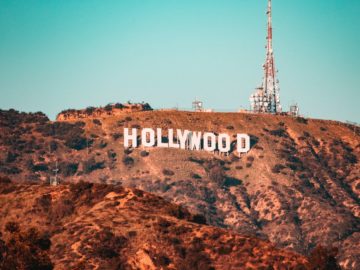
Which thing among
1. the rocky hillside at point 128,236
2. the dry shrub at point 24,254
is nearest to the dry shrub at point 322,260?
the rocky hillside at point 128,236

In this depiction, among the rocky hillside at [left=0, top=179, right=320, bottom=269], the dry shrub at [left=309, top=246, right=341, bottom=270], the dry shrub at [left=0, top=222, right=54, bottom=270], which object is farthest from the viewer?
the rocky hillside at [left=0, top=179, right=320, bottom=269]

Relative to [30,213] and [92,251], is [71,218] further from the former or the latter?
[92,251]

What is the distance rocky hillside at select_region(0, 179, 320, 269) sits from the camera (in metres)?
120

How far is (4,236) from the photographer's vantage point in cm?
13012

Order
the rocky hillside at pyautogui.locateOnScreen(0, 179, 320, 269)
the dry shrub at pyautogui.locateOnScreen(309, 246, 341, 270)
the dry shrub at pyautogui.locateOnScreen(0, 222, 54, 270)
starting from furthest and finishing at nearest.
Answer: the rocky hillside at pyautogui.locateOnScreen(0, 179, 320, 269) < the dry shrub at pyautogui.locateOnScreen(309, 246, 341, 270) < the dry shrub at pyautogui.locateOnScreen(0, 222, 54, 270)

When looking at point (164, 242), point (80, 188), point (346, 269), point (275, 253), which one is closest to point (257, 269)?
point (275, 253)

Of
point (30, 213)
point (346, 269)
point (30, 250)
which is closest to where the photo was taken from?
point (30, 250)

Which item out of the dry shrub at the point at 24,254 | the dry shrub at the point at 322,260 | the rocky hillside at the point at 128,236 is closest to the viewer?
the dry shrub at the point at 24,254

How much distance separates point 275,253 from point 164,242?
41.0ft

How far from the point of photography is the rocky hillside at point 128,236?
120000 millimetres

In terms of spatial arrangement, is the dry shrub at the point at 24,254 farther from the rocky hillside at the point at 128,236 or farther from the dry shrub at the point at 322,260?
the dry shrub at the point at 322,260

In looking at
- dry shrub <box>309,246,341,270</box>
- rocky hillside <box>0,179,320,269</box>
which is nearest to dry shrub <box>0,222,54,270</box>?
rocky hillside <box>0,179,320,269</box>

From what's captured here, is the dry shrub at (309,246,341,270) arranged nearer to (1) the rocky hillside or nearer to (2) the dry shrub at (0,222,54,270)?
(1) the rocky hillside

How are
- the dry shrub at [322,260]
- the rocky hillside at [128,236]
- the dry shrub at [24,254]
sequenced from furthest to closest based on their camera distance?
1. the rocky hillside at [128,236]
2. the dry shrub at [322,260]
3. the dry shrub at [24,254]
